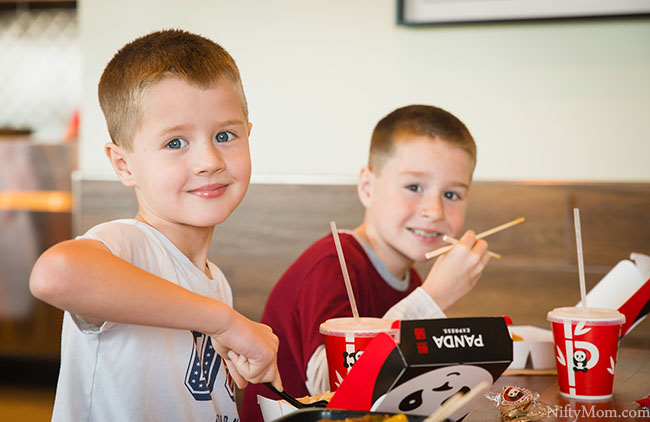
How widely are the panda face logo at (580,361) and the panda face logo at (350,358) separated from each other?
1.02ft

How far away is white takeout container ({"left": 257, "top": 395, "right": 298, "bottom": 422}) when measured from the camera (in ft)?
2.76

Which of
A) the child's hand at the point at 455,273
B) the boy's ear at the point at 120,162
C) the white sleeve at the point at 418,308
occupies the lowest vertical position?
the white sleeve at the point at 418,308

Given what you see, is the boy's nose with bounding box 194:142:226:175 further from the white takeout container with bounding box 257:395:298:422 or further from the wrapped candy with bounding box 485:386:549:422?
the wrapped candy with bounding box 485:386:549:422

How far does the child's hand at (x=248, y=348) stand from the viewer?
0.82 meters

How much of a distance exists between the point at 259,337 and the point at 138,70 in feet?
1.38

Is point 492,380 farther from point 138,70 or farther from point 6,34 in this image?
point 6,34

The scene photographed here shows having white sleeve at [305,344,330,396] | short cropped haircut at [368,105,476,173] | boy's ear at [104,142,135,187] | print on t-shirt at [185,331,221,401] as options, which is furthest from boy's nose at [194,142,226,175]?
short cropped haircut at [368,105,476,173]

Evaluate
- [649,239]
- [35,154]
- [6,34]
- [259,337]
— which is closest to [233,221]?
[35,154]

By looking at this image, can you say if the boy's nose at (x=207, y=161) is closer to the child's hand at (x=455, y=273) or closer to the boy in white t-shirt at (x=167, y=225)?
the boy in white t-shirt at (x=167, y=225)

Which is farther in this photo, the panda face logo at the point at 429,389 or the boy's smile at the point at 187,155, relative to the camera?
the boy's smile at the point at 187,155

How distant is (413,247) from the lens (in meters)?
1.45

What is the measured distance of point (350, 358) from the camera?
0.95m

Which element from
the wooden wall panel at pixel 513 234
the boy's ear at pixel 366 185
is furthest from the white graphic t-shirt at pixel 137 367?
the wooden wall panel at pixel 513 234

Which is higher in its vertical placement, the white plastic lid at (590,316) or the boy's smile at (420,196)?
the boy's smile at (420,196)
